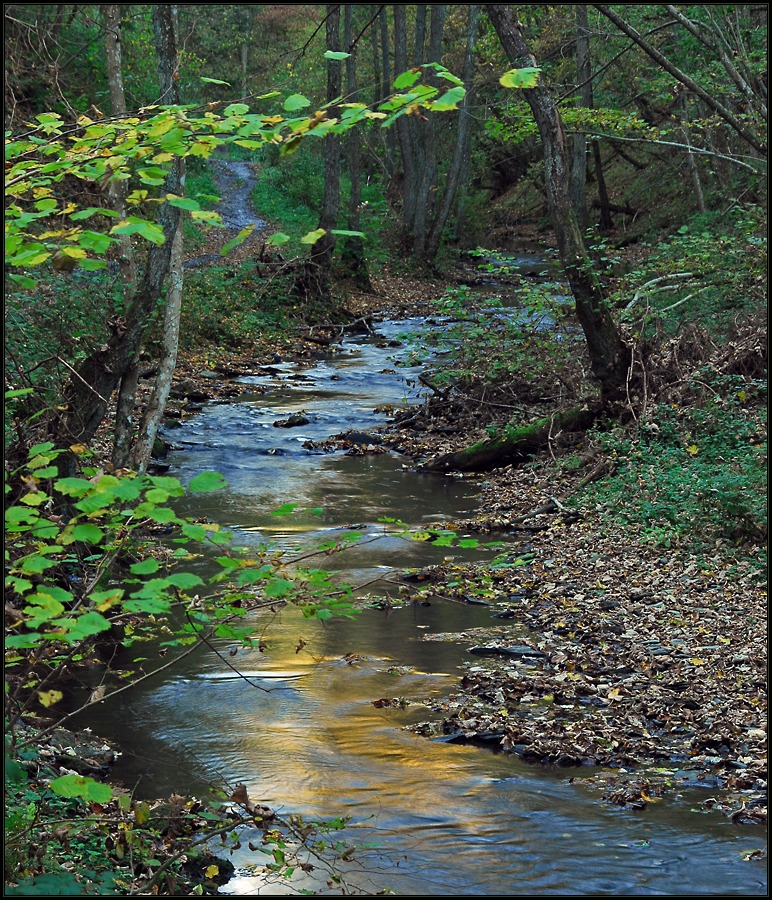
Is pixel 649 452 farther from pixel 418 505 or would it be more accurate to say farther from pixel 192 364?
pixel 192 364

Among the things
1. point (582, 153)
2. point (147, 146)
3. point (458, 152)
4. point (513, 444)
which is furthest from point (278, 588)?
point (458, 152)

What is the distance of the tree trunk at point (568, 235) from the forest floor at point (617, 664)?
222cm

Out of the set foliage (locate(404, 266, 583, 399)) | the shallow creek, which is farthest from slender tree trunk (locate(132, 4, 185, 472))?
foliage (locate(404, 266, 583, 399))

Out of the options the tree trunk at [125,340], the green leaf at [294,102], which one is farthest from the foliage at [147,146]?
the tree trunk at [125,340]

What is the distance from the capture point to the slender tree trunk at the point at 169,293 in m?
8.64

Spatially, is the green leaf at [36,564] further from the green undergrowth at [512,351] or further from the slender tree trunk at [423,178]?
the slender tree trunk at [423,178]

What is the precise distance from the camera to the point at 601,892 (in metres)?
4.49

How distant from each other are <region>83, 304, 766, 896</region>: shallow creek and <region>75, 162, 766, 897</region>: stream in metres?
0.01

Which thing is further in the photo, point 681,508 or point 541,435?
point 541,435

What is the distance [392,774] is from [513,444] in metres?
7.97

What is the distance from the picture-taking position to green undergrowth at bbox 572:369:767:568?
28.8 ft

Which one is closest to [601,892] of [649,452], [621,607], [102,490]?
[102,490]

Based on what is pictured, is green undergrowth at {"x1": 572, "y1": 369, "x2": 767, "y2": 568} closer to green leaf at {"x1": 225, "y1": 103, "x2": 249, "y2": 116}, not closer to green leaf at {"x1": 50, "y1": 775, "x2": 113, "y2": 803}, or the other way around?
green leaf at {"x1": 225, "y1": 103, "x2": 249, "y2": 116}

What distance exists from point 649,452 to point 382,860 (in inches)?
287
